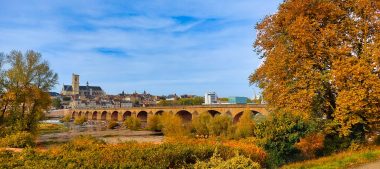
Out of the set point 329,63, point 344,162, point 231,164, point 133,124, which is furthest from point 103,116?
point 231,164

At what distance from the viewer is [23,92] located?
38656 millimetres

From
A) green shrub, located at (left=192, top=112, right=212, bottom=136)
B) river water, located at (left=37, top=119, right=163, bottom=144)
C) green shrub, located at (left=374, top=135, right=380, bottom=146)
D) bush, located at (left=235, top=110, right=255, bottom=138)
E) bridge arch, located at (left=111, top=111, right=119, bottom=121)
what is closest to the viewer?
green shrub, located at (left=374, top=135, right=380, bottom=146)

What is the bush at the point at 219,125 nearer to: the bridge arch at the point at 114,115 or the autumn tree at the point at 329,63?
the autumn tree at the point at 329,63

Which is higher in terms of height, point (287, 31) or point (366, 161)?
point (287, 31)

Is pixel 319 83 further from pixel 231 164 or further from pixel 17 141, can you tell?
pixel 17 141

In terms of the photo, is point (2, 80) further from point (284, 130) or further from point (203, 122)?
point (284, 130)

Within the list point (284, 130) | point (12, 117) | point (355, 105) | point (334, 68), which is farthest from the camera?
point (12, 117)

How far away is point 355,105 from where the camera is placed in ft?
54.5

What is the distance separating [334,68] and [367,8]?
11.9ft

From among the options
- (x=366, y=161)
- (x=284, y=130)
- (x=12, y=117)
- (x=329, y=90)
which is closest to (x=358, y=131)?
(x=329, y=90)

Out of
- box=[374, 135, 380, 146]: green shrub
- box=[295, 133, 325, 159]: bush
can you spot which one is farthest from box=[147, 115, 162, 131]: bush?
box=[374, 135, 380, 146]: green shrub

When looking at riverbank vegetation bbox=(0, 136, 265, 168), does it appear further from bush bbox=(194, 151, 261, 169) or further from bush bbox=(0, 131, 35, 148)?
bush bbox=(0, 131, 35, 148)

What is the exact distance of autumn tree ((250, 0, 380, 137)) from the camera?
17.0 metres

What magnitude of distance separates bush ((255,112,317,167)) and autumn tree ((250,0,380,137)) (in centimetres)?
72
